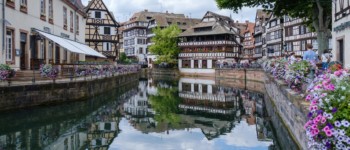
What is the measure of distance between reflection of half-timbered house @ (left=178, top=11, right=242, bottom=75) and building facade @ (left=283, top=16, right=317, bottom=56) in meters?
10.7

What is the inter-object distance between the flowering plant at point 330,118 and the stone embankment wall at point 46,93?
14.4 meters

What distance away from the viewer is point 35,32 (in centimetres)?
2511

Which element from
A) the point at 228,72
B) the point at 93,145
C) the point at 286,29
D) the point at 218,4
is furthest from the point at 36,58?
the point at 286,29

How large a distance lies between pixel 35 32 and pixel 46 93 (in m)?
6.68

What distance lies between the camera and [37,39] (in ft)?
84.6

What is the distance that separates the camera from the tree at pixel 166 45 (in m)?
72.1

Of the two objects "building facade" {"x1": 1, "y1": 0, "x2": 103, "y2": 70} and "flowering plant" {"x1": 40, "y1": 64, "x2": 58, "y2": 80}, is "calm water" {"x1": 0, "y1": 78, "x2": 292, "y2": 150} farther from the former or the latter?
"building facade" {"x1": 1, "y1": 0, "x2": 103, "y2": 70}

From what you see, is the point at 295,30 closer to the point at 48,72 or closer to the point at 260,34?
the point at 260,34

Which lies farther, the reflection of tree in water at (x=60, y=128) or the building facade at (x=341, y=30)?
the building facade at (x=341, y=30)

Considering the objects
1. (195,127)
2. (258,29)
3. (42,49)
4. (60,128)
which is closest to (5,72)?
(60,128)

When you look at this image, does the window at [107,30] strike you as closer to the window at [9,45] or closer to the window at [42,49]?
the window at [42,49]

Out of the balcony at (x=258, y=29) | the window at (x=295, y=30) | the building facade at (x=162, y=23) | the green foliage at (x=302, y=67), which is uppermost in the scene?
the building facade at (x=162, y=23)

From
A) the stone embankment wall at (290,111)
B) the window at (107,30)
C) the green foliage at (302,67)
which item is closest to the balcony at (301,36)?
the window at (107,30)

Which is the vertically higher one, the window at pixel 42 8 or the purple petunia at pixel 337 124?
the window at pixel 42 8
